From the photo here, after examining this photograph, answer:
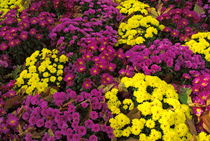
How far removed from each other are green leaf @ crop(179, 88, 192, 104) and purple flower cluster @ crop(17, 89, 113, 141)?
104 centimetres

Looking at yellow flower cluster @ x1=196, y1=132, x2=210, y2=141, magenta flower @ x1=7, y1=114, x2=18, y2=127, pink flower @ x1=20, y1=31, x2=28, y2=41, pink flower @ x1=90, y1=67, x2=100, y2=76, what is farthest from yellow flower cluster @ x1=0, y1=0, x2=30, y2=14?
yellow flower cluster @ x1=196, y1=132, x2=210, y2=141

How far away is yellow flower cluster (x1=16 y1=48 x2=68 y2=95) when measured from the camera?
3795 millimetres

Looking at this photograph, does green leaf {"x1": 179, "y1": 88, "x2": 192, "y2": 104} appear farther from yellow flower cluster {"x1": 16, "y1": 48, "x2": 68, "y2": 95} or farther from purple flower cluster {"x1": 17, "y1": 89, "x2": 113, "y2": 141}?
yellow flower cluster {"x1": 16, "y1": 48, "x2": 68, "y2": 95}

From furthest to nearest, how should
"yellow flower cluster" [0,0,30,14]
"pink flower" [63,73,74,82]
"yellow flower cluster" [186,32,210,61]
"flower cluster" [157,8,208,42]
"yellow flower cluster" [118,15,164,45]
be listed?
"yellow flower cluster" [0,0,30,14] → "flower cluster" [157,8,208,42] → "yellow flower cluster" [118,15,164,45] → "yellow flower cluster" [186,32,210,61] → "pink flower" [63,73,74,82]

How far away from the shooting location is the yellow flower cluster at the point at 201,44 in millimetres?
4211

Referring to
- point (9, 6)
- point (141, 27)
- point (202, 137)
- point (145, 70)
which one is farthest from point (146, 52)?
point (9, 6)

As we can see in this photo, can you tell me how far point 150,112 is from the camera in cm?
314

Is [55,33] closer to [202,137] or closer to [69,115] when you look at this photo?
[69,115]

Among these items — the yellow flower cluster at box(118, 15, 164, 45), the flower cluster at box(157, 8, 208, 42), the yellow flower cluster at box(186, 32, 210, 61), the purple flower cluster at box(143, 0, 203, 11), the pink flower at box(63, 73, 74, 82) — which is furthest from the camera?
the purple flower cluster at box(143, 0, 203, 11)

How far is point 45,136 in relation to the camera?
114 inches

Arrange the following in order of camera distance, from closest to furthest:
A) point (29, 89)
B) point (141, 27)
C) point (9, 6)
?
point (29, 89) → point (141, 27) → point (9, 6)

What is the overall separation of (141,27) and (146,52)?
0.98 m

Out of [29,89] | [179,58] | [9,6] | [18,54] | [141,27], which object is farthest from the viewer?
[9,6]

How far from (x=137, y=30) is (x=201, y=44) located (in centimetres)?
115
